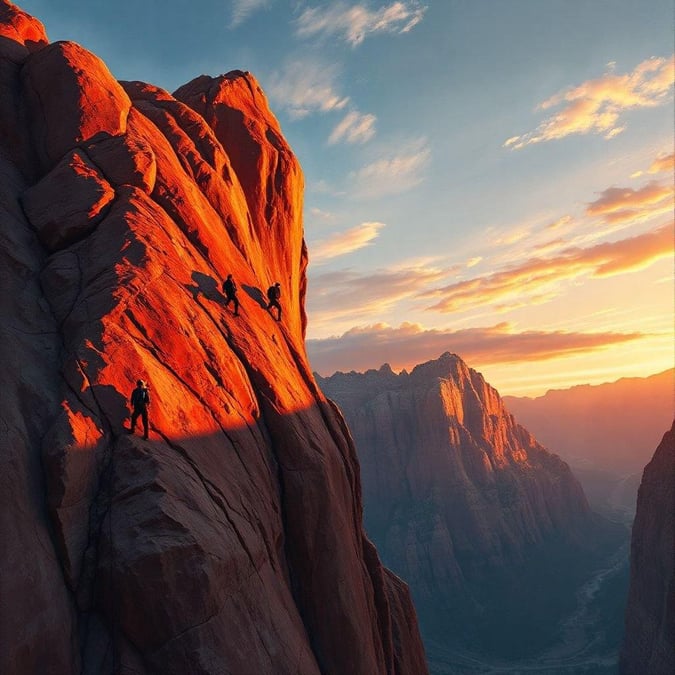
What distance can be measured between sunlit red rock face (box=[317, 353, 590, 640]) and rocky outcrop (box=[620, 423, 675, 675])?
67.3 metres

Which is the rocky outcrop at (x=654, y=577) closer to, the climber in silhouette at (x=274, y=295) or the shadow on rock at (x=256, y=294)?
the climber in silhouette at (x=274, y=295)

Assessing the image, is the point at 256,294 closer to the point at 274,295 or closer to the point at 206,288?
the point at 274,295

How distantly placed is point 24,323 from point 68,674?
1157 centimetres

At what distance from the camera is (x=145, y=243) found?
76.1ft

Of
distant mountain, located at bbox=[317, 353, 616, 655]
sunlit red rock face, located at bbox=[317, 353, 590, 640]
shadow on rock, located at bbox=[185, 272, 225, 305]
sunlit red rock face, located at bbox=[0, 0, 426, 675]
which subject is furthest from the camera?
sunlit red rock face, located at bbox=[317, 353, 590, 640]

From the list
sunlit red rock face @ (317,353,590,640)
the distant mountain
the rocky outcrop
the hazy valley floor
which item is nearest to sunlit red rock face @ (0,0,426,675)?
the rocky outcrop

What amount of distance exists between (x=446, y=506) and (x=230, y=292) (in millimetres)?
164526

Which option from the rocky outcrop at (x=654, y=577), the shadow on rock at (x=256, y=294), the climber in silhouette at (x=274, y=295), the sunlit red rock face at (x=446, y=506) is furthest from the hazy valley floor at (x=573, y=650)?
the shadow on rock at (x=256, y=294)

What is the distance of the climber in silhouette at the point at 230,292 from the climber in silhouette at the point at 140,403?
9.31 meters

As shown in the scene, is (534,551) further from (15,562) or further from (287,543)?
(15,562)

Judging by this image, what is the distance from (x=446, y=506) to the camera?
574 feet

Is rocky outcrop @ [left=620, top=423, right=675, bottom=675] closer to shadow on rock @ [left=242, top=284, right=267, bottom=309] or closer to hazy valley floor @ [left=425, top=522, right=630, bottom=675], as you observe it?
hazy valley floor @ [left=425, top=522, right=630, bottom=675]

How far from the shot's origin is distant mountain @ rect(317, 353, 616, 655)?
506 feet

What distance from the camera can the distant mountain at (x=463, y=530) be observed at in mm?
154250
